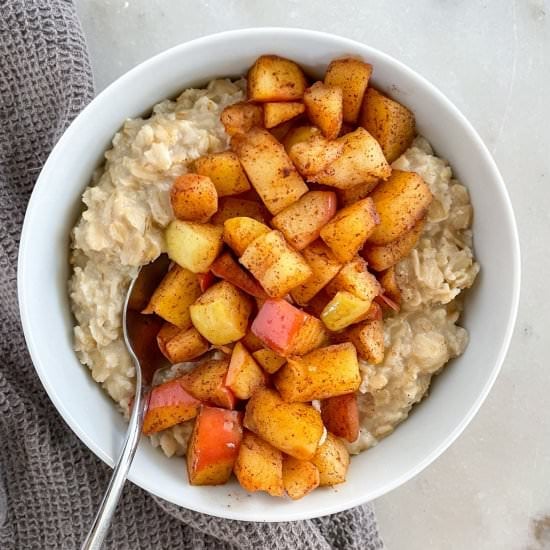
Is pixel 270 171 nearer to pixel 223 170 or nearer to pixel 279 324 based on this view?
pixel 223 170

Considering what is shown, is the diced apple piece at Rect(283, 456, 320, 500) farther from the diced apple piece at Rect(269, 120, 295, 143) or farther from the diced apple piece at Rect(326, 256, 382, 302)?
the diced apple piece at Rect(269, 120, 295, 143)

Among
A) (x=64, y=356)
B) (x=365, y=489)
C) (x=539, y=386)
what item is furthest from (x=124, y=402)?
(x=539, y=386)

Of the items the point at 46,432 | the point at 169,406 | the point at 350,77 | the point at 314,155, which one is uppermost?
the point at 350,77

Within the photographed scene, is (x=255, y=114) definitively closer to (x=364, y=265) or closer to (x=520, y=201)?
(x=364, y=265)

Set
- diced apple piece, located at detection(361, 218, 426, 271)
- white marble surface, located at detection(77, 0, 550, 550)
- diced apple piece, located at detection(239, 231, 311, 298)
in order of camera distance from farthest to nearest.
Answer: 1. white marble surface, located at detection(77, 0, 550, 550)
2. diced apple piece, located at detection(361, 218, 426, 271)
3. diced apple piece, located at detection(239, 231, 311, 298)

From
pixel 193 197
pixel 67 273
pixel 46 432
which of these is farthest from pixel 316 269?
pixel 46 432

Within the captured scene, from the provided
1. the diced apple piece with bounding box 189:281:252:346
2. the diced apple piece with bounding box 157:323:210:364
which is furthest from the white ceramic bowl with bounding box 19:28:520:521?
the diced apple piece with bounding box 189:281:252:346
